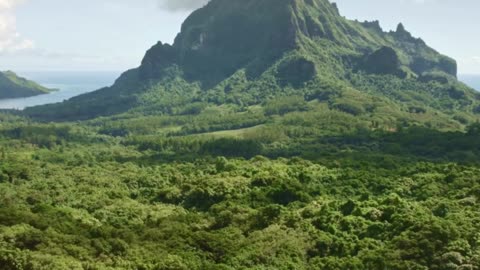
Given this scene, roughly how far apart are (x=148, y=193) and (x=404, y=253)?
56318 millimetres

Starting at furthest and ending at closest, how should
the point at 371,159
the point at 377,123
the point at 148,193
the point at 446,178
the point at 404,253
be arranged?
the point at 377,123 → the point at 371,159 → the point at 148,193 → the point at 446,178 → the point at 404,253

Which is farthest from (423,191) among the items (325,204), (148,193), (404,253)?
(148,193)

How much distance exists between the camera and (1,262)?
4925cm

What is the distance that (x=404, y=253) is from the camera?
5362 cm

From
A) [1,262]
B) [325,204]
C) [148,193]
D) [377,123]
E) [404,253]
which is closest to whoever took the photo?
[1,262]

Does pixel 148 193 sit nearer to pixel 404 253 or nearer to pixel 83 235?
pixel 83 235

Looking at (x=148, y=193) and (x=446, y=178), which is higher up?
(x=446, y=178)

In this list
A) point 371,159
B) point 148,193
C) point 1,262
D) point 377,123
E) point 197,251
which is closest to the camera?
point 1,262

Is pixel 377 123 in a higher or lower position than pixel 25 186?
higher

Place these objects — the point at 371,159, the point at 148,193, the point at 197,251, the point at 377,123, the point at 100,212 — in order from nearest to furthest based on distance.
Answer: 1. the point at 197,251
2. the point at 100,212
3. the point at 148,193
4. the point at 371,159
5. the point at 377,123

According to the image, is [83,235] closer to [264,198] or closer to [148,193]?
[264,198]

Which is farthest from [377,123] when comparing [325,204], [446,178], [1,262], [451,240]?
[1,262]

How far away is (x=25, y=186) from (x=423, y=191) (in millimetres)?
74096

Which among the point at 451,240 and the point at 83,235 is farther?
the point at 83,235
